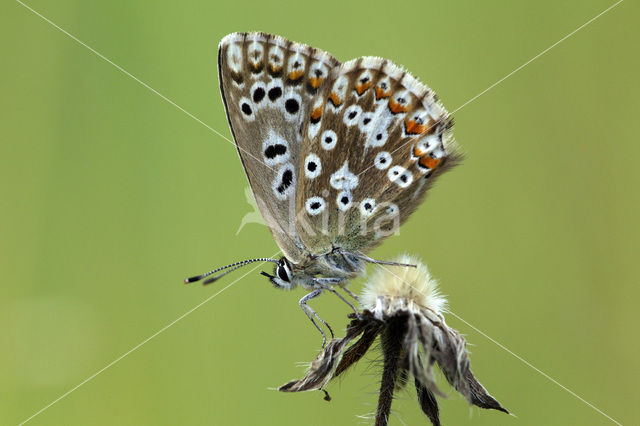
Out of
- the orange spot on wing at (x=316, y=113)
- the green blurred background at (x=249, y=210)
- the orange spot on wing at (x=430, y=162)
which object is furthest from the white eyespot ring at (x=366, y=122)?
the green blurred background at (x=249, y=210)

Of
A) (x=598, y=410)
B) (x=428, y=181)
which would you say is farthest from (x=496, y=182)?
(x=428, y=181)

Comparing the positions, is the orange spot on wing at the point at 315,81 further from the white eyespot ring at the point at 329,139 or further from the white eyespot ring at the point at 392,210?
the white eyespot ring at the point at 392,210

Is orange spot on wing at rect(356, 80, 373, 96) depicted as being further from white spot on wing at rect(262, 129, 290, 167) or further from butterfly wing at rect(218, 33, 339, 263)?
white spot on wing at rect(262, 129, 290, 167)

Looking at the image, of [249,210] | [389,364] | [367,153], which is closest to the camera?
[389,364]

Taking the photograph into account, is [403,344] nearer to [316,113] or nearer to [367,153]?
[367,153]

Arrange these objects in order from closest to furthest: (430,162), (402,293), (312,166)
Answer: (402,293) < (430,162) < (312,166)

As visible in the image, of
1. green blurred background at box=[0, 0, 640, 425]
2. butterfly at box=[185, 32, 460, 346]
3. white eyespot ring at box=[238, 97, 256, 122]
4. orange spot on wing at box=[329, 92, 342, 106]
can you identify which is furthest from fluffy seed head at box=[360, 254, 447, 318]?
green blurred background at box=[0, 0, 640, 425]

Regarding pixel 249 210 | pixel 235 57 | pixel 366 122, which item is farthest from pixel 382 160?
pixel 249 210
